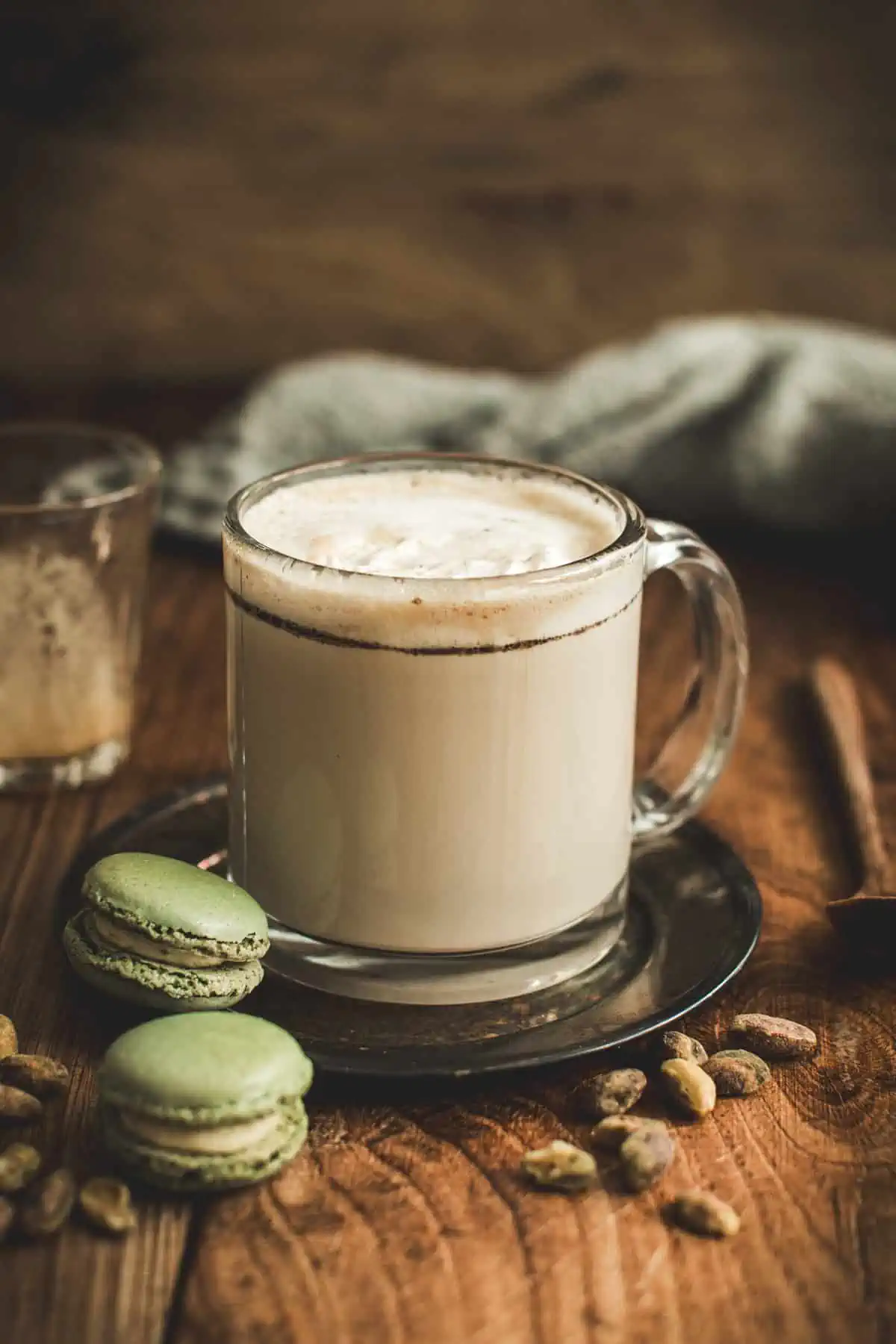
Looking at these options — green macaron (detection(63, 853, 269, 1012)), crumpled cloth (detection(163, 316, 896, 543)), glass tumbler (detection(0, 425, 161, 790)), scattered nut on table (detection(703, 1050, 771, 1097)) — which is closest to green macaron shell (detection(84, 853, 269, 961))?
green macaron (detection(63, 853, 269, 1012))

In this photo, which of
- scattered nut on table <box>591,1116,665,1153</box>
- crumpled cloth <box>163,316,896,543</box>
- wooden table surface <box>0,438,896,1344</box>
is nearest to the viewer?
wooden table surface <box>0,438,896,1344</box>

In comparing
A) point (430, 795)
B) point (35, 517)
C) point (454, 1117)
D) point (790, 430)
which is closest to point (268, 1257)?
point (454, 1117)

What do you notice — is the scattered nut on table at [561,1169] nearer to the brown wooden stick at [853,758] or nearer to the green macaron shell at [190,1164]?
the green macaron shell at [190,1164]

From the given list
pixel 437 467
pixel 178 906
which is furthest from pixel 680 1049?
pixel 437 467

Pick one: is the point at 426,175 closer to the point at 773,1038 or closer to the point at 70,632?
the point at 70,632

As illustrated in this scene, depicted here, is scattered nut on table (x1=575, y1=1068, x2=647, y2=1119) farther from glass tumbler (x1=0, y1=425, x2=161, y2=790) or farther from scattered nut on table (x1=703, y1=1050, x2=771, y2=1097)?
glass tumbler (x1=0, y1=425, x2=161, y2=790)

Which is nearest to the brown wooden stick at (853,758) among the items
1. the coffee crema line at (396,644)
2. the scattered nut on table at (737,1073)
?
the scattered nut on table at (737,1073)
